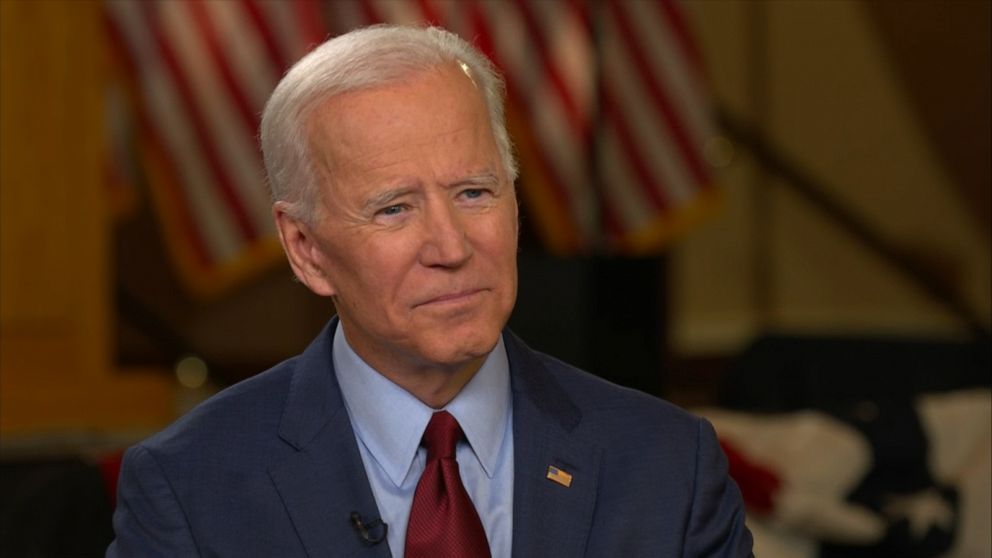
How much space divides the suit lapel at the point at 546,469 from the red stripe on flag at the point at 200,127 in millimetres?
4966

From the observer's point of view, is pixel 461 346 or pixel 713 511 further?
→ pixel 713 511

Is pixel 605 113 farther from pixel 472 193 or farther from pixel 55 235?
pixel 472 193

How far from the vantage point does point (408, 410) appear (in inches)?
87.4

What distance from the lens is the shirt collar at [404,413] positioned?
222 centimetres

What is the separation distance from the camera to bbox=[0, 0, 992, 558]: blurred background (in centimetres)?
347

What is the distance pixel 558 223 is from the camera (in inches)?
297

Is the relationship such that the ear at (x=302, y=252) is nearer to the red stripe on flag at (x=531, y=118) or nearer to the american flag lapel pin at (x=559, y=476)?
the american flag lapel pin at (x=559, y=476)

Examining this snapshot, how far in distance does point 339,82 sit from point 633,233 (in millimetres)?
5784

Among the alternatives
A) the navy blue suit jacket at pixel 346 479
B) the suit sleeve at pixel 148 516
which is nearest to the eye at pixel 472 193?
the navy blue suit jacket at pixel 346 479

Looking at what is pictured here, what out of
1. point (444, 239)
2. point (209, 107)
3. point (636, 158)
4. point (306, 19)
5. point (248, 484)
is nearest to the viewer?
point (444, 239)

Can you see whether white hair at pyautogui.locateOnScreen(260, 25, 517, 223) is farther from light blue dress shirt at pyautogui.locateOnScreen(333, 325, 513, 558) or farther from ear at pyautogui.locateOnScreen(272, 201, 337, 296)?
light blue dress shirt at pyautogui.locateOnScreen(333, 325, 513, 558)

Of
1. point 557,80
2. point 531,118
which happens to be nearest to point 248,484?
point 531,118

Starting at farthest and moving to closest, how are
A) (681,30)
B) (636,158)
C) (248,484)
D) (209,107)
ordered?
1. (636,158)
2. (681,30)
3. (209,107)
4. (248,484)

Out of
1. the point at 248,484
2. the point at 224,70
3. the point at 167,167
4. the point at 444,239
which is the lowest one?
the point at 167,167
